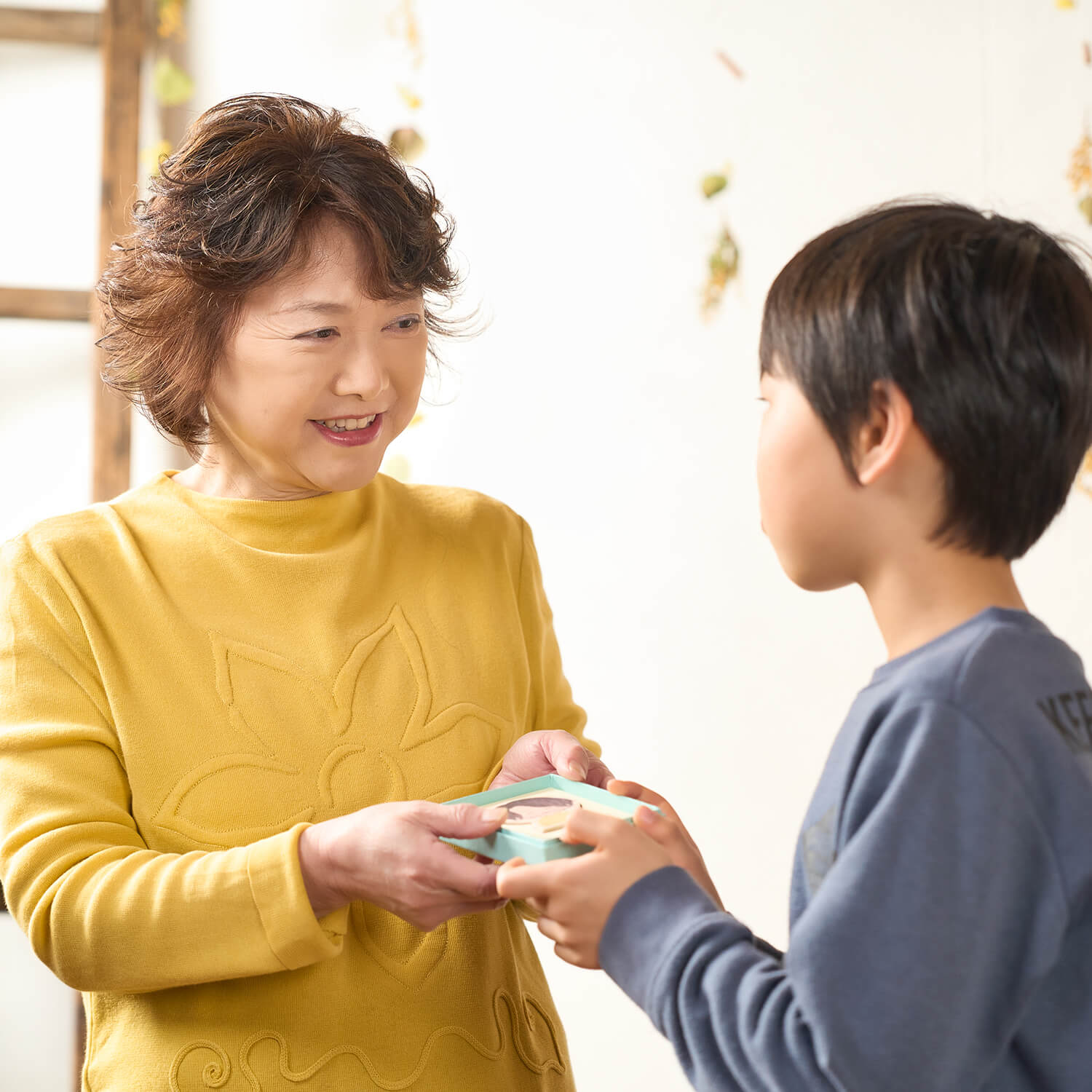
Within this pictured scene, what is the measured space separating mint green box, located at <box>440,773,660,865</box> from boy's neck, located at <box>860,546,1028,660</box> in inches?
11.1

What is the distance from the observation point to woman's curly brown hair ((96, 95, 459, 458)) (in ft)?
3.78

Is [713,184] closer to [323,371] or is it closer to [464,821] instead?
[323,371]

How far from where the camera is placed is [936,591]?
87 centimetres

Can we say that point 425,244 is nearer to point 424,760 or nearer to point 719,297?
point 424,760

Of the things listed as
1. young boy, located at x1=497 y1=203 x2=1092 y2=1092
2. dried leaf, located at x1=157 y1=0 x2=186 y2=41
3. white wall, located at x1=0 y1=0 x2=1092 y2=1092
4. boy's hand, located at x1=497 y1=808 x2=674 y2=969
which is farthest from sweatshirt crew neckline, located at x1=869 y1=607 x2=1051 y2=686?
dried leaf, located at x1=157 y1=0 x2=186 y2=41

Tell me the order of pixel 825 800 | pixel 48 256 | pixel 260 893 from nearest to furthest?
pixel 825 800, pixel 260 893, pixel 48 256

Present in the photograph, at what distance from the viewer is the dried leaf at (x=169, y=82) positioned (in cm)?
217

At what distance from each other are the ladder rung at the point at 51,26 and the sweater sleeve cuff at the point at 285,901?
1.74m

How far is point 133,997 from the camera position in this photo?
1.11 metres

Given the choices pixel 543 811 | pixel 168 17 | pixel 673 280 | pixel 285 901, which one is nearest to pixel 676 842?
pixel 543 811

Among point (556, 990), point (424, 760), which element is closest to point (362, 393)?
point (424, 760)

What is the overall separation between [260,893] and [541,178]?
1723 millimetres

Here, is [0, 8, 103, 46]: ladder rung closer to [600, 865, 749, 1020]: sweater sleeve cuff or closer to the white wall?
the white wall

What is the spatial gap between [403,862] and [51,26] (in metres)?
1.85
